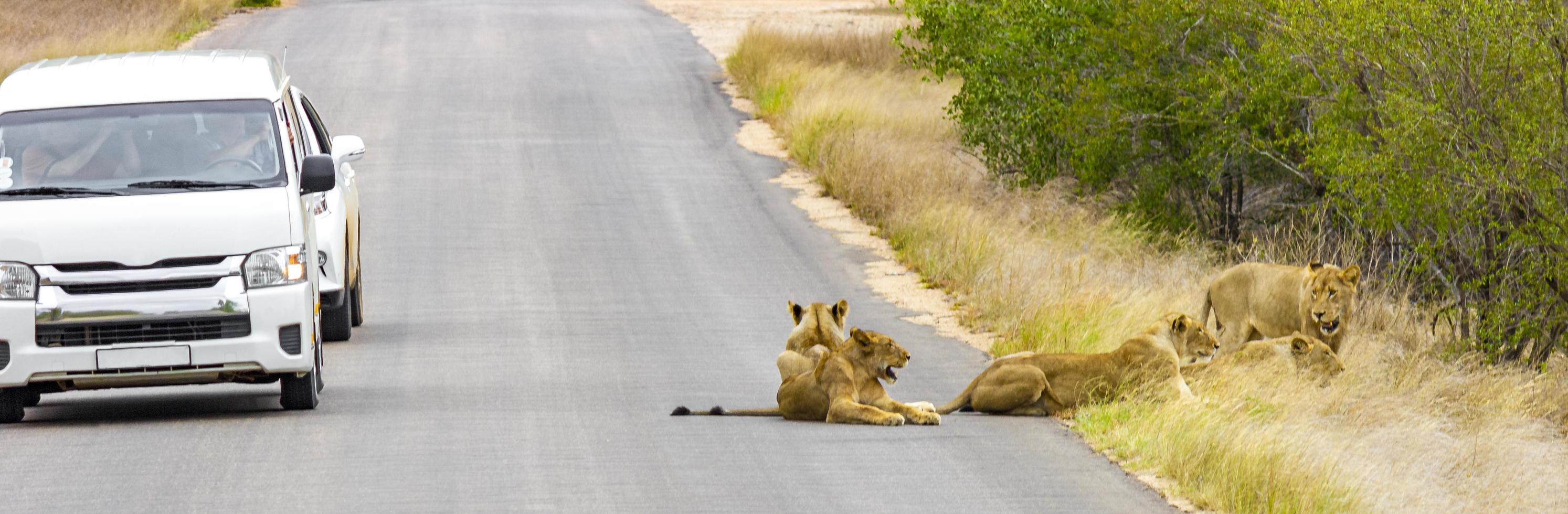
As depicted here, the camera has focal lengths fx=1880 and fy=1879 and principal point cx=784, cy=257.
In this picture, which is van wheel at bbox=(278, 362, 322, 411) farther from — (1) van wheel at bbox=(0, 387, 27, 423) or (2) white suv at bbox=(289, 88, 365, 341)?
(2) white suv at bbox=(289, 88, 365, 341)

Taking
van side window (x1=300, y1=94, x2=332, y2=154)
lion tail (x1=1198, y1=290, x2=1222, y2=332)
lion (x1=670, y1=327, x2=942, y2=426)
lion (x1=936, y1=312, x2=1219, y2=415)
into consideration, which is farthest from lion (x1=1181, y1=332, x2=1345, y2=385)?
van side window (x1=300, y1=94, x2=332, y2=154)

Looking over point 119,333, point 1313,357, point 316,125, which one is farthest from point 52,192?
point 1313,357

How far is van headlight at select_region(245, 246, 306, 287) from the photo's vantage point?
34.3 ft

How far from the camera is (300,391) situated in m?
11.2

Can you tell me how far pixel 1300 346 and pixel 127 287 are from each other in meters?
7.32

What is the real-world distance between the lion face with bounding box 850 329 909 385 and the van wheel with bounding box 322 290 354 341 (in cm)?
510

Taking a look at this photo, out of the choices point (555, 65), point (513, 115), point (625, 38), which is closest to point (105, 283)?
point (513, 115)

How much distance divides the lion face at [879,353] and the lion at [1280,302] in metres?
3.24

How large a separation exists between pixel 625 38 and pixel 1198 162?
22.7m

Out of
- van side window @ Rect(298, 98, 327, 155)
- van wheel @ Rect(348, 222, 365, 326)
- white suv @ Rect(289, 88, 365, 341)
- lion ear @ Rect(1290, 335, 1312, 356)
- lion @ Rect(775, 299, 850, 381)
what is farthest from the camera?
van wheel @ Rect(348, 222, 365, 326)

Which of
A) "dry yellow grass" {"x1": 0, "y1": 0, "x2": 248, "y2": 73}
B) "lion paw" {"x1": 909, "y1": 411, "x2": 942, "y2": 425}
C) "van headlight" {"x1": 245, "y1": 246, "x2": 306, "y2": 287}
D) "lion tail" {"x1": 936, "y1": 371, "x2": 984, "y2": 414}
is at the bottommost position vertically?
"dry yellow grass" {"x1": 0, "y1": 0, "x2": 248, "y2": 73}

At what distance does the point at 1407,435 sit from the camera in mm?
11398

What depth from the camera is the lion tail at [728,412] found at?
11102mm

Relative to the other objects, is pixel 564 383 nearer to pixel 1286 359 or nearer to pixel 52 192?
pixel 52 192
